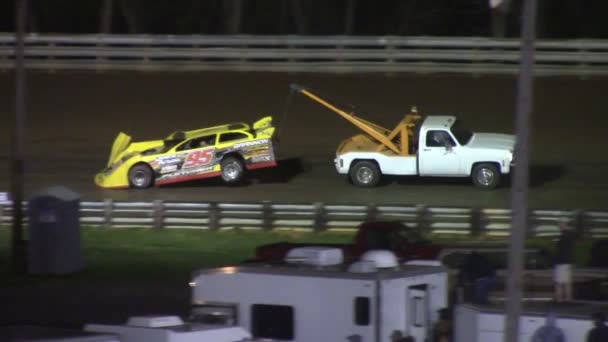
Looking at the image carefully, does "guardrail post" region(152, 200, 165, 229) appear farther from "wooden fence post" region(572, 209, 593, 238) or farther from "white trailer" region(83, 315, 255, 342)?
"white trailer" region(83, 315, 255, 342)

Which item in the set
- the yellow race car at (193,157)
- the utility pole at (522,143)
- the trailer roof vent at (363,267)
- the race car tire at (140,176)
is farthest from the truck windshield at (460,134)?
the utility pole at (522,143)

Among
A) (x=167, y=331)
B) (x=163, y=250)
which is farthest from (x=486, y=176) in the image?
(x=167, y=331)

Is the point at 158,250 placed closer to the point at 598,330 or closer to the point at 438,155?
the point at 438,155

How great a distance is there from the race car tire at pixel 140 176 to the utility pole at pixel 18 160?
4685 mm

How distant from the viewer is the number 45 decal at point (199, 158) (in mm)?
26391

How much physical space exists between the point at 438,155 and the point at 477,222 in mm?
3565

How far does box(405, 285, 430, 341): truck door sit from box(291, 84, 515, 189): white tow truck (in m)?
14.0

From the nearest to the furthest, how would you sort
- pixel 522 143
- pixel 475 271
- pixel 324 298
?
pixel 522 143 → pixel 324 298 → pixel 475 271

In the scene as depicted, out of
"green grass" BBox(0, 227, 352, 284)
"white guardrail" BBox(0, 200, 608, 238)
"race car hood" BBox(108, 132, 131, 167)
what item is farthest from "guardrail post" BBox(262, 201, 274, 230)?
"race car hood" BBox(108, 132, 131, 167)

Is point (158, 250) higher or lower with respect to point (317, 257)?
lower

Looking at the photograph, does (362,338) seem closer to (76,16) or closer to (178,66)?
(178,66)

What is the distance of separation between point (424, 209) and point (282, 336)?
11.7 metres

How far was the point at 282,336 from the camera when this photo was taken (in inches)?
437

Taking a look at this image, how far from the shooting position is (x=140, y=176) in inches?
1056
